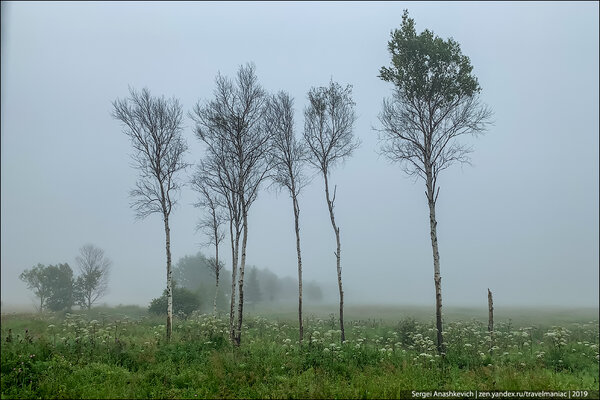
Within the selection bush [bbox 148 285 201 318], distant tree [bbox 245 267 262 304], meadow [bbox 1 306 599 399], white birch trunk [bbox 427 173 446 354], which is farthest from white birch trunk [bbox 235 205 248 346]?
distant tree [bbox 245 267 262 304]

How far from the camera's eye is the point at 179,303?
3456 centimetres

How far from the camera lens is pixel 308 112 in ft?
68.2

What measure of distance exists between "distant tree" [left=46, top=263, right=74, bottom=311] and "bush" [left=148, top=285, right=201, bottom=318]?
21747 mm

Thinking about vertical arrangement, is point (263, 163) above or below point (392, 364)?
above

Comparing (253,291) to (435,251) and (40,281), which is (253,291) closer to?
→ (40,281)

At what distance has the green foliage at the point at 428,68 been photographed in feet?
52.8

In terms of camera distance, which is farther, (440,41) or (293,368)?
(440,41)

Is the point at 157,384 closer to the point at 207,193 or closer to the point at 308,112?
the point at 308,112

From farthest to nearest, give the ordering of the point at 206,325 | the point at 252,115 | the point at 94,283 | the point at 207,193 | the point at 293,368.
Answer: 1. the point at 94,283
2. the point at 207,193
3. the point at 206,325
4. the point at 252,115
5. the point at 293,368

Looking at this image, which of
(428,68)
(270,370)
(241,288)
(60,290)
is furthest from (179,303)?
(428,68)

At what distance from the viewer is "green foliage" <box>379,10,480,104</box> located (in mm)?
16094

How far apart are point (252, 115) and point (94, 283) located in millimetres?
41583

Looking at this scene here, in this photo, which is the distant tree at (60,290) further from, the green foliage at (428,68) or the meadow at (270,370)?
the green foliage at (428,68)

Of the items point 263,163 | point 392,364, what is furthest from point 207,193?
point 392,364
